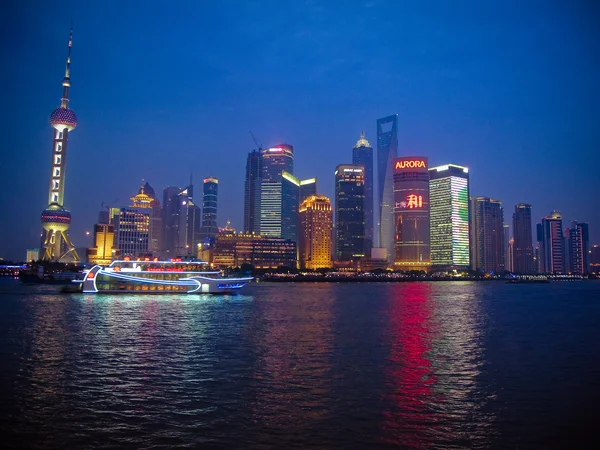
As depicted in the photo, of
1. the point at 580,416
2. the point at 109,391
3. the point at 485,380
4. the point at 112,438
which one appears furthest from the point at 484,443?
the point at 109,391

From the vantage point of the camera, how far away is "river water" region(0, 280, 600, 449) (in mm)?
18922

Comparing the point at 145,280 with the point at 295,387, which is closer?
the point at 295,387

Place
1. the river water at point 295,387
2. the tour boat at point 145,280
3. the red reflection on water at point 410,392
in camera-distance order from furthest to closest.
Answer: the tour boat at point 145,280 → the red reflection on water at point 410,392 → the river water at point 295,387

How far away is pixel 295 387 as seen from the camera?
2614 centimetres

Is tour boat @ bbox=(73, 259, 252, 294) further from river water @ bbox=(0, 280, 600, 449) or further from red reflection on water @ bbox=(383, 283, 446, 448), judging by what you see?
red reflection on water @ bbox=(383, 283, 446, 448)

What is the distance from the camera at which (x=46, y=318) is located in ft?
200

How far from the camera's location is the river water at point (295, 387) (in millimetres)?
18922

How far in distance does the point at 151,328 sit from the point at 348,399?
32.6 m

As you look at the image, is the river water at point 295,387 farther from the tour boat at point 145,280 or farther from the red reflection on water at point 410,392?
the tour boat at point 145,280

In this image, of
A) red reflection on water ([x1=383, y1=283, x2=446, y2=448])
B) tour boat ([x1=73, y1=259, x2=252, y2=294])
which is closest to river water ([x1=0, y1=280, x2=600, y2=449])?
red reflection on water ([x1=383, y1=283, x2=446, y2=448])

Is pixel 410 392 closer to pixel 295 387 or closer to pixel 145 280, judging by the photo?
pixel 295 387

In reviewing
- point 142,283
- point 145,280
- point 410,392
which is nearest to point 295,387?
point 410,392

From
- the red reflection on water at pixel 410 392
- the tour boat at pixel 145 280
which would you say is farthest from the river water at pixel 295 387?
the tour boat at pixel 145 280

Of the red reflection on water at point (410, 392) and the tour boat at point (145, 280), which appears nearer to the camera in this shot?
the red reflection on water at point (410, 392)
